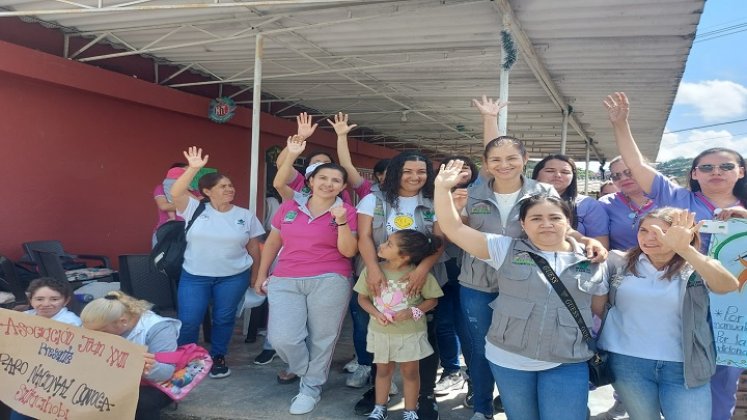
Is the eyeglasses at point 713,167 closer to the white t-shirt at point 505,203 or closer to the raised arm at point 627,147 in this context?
the raised arm at point 627,147

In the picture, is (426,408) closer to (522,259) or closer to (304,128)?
(522,259)

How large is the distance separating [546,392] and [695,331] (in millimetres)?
660

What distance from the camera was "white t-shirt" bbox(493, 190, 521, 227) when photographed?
103 inches

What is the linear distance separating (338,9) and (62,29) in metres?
3.37

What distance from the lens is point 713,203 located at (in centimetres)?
260

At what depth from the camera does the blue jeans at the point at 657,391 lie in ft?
6.86

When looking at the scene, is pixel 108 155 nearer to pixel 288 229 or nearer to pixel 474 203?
pixel 288 229

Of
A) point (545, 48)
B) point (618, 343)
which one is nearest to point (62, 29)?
point (545, 48)

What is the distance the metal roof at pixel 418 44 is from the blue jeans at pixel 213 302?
75.0 inches

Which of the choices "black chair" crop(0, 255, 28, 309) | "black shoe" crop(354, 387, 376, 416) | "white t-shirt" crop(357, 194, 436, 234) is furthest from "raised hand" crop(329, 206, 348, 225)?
"black chair" crop(0, 255, 28, 309)

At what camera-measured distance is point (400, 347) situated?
2775 millimetres

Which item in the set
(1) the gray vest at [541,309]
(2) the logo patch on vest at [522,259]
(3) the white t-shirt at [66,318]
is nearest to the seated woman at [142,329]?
(3) the white t-shirt at [66,318]

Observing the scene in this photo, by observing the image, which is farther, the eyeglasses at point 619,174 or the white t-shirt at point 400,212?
the eyeglasses at point 619,174

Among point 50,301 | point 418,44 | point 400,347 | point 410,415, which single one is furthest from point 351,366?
point 418,44
